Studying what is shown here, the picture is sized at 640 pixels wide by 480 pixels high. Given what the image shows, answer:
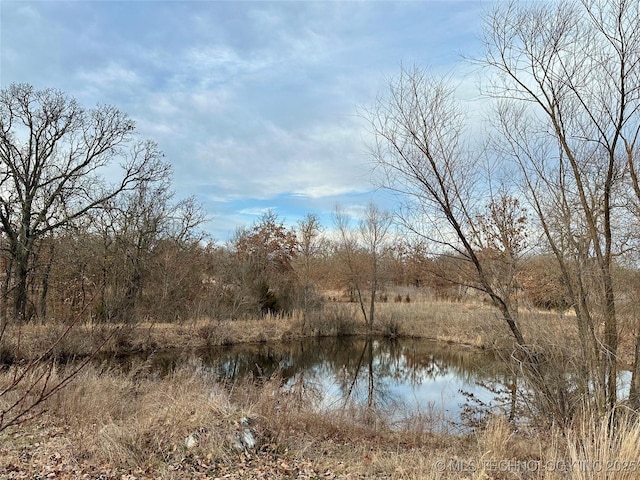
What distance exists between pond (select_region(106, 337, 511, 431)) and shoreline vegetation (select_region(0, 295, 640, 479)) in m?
1.12

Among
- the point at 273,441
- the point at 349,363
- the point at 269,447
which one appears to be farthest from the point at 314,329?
the point at 269,447

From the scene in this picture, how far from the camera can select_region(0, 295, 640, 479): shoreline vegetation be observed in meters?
4.16

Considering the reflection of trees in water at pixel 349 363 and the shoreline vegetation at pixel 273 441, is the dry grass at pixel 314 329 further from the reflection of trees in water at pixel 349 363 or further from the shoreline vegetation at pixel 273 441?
the reflection of trees in water at pixel 349 363

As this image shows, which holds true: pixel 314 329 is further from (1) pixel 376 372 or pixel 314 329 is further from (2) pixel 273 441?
(2) pixel 273 441

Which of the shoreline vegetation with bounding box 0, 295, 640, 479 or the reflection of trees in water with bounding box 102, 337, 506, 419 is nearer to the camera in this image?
the shoreline vegetation with bounding box 0, 295, 640, 479

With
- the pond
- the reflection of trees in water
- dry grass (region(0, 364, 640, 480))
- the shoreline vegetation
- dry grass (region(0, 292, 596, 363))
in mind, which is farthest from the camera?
the reflection of trees in water

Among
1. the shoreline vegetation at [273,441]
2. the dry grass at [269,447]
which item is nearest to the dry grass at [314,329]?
the shoreline vegetation at [273,441]

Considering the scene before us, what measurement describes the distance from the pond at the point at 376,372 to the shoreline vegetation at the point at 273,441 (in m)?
1.12

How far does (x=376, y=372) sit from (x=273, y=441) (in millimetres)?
10405

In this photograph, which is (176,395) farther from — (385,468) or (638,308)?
(638,308)

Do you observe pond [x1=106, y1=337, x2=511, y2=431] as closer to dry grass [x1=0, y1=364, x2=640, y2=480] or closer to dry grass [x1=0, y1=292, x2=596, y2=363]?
dry grass [x1=0, y1=292, x2=596, y2=363]

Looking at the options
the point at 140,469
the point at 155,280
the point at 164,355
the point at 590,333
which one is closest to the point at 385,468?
the point at 140,469

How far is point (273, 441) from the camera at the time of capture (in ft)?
17.7

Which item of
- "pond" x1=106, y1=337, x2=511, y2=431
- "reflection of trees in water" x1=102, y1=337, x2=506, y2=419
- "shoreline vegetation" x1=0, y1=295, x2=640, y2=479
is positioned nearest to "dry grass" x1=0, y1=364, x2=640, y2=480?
"shoreline vegetation" x1=0, y1=295, x2=640, y2=479
